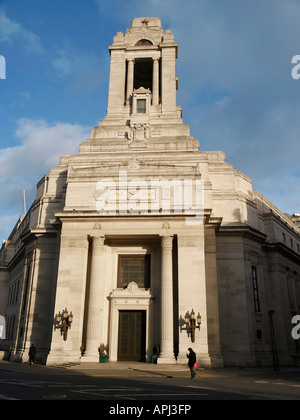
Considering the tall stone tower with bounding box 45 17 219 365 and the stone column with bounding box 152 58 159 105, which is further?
the stone column with bounding box 152 58 159 105

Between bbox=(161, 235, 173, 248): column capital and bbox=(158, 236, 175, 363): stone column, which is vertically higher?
bbox=(161, 235, 173, 248): column capital

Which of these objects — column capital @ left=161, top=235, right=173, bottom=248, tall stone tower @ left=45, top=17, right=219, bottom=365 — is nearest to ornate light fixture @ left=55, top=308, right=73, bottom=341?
tall stone tower @ left=45, top=17, right=219, bottom=365

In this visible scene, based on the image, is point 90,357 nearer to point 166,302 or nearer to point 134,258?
point 166,302

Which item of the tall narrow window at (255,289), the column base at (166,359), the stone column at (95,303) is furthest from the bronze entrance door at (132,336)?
the tall narrow window at (255,289)

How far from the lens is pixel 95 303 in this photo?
98.3 feet

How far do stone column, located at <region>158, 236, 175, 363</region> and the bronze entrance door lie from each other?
10.0 ft

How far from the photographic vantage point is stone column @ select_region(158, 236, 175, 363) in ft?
93.0

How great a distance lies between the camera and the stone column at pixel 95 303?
28766 mm

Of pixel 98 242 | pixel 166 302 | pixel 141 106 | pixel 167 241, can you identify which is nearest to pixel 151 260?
pixel 167 241

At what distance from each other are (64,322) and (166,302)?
8.02 metres

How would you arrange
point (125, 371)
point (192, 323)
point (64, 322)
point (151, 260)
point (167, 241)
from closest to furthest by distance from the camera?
1. point (125, 371)
2. point (192, 323)
3. point (64, 322)
4. point (167, 241)
5. point (151, 260)

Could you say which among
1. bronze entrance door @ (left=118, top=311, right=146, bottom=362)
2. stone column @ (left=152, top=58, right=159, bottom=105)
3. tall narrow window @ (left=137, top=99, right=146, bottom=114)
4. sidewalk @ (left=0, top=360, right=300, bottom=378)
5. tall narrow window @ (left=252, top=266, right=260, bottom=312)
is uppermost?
stone column @ (left=152, top=58, right=159, bottom=105)

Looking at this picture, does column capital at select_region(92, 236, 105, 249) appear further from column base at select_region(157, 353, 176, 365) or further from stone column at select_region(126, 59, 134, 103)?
stone column at select_region(126, 59, 134, 103)
